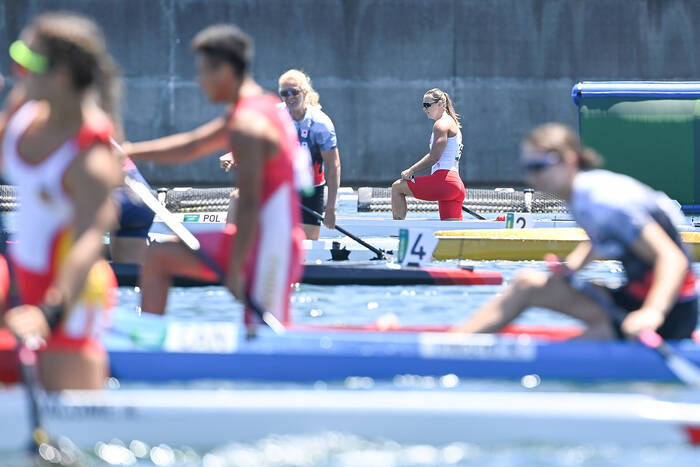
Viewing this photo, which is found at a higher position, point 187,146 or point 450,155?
point 187,146

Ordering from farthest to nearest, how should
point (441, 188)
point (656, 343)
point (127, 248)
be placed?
point (441, 188), point (127, 248), point (656, 343)

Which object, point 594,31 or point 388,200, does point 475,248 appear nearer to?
point 388,200

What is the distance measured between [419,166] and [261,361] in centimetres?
849

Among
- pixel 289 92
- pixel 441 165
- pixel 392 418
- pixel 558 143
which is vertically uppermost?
pixel 558 143

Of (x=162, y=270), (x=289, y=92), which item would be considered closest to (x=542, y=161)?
(x=162, y=270)

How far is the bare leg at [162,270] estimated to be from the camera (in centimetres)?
623

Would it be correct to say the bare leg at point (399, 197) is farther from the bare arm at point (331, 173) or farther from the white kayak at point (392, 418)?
the white kayak at point (392, 418)

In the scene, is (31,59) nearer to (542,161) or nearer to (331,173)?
(542,161)

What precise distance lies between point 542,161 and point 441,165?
8418 millimetres

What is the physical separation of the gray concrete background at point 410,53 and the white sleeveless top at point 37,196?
67.2ft

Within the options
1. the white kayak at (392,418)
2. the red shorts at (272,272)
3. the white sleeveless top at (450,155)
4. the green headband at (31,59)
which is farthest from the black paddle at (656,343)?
the white sleeveless top at (450,155)

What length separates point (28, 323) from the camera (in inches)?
A: 173

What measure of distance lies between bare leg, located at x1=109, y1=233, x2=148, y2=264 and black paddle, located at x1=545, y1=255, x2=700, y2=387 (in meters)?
4.68

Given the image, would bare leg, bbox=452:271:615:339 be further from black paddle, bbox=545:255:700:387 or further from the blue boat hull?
the blue boat hull
